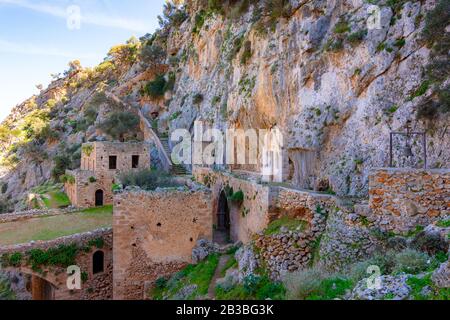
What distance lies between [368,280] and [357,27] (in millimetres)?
12755

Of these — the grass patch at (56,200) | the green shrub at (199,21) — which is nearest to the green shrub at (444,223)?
the grass patch at (56,200)

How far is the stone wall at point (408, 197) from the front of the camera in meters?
8.52

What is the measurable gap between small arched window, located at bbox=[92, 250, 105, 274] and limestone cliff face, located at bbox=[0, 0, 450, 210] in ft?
31.7

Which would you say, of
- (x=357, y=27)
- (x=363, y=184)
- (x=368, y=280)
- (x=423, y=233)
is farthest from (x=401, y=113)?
(x=368, y=280)

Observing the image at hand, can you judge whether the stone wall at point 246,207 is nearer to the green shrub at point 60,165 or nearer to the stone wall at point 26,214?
the stone wall at point 26,214

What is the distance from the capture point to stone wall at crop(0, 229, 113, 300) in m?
15.5

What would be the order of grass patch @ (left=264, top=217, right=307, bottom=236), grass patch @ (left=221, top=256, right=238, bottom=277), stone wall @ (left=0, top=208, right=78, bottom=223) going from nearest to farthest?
grass patch @ (left=264, top=217, right=307, bottom=236), grass patch @ (left=221, top=256, right=238, bottom=277), stone wall @ (left=0, top=208, right=78, bottom=223)

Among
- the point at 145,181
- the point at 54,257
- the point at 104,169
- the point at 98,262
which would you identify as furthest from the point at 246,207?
the point at 104,169

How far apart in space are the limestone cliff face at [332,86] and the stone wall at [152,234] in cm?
576

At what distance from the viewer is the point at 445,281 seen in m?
5.52

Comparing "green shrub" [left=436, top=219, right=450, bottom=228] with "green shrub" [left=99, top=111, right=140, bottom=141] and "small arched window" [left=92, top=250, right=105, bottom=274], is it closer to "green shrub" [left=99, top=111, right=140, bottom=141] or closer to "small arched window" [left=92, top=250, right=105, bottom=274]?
"small arched window" [left=92, top=250, right=105, bottom=274]

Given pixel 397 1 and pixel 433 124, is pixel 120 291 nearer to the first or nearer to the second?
pixel 433 124

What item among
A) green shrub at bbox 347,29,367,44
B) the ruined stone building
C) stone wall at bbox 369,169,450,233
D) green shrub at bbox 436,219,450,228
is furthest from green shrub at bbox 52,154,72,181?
green shrub at bbox 436,219,450,228

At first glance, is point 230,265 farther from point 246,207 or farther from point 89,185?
point 89,185
